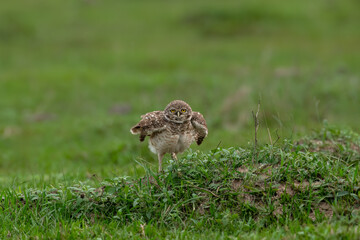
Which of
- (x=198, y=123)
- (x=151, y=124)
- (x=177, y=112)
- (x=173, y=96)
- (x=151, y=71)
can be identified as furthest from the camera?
(x=151, y=71)

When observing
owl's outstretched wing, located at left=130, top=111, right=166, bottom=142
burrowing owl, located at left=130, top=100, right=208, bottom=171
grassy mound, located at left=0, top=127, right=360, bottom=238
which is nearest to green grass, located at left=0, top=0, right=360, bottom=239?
grassy mound, located at left=0, top=127, right=360, bottom=238

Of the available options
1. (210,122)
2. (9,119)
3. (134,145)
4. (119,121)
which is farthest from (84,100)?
(134,145)

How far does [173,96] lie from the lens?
1658 centimetres

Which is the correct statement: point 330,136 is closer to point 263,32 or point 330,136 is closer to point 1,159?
point 1,159

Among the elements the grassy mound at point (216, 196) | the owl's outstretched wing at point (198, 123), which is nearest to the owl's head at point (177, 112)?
the owl's outstretched wing at point (198, 123)

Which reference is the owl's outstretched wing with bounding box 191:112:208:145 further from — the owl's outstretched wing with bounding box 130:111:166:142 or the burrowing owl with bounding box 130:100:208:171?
the owl's outstretched wing with bounding box 130:111:166:142

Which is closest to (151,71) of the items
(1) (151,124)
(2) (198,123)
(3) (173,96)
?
(3) (173,96)

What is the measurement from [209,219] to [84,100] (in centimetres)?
1328

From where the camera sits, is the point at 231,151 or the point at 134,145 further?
the point at 134,145

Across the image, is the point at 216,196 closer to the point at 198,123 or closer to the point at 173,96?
the point at 198,123

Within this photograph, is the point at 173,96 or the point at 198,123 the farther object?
the point at 173,96

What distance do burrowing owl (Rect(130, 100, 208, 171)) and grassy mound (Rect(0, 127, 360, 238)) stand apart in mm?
859

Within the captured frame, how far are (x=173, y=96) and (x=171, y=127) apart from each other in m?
9.81

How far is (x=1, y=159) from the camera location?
486 inches
